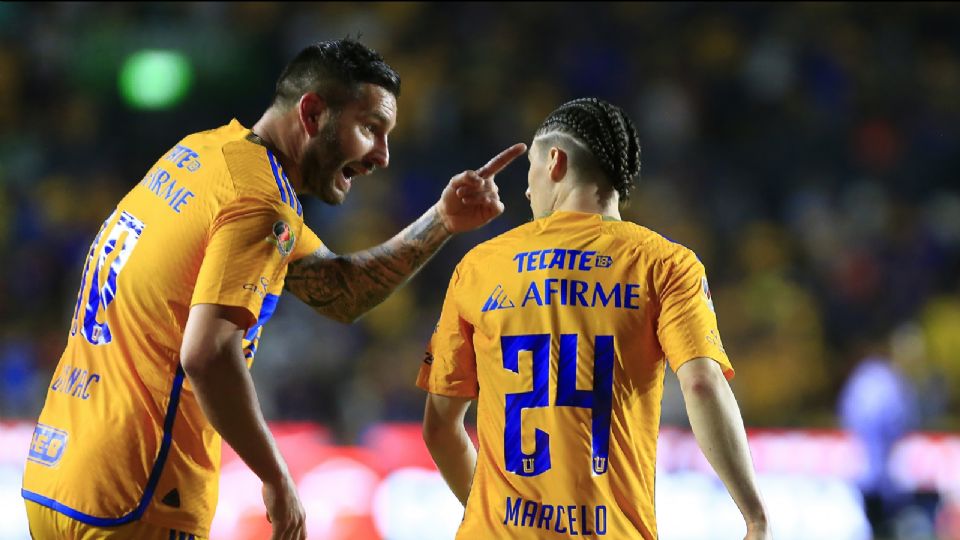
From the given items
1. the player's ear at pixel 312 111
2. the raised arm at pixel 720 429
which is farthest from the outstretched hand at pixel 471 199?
the raised arm at pixel 720 429

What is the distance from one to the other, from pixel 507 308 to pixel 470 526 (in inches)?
25.3

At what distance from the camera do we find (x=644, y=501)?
135 inches

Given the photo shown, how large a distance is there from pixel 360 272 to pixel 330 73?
2.67 feet

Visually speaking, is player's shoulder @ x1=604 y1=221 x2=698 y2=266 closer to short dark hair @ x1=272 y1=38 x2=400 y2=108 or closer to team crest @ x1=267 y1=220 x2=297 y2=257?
team crest @ x1=267 y1=220 x2=297 y2=257

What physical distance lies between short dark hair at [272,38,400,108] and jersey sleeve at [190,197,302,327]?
2.13 feet

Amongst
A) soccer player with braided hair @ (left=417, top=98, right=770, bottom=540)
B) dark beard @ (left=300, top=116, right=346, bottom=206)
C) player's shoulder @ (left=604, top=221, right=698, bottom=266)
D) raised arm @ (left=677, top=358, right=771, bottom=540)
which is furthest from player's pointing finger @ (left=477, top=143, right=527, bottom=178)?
raised arm @ (left=677, top=358, right=771, bottom=540)

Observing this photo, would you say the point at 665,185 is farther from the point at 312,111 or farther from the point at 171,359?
the point at 171,359

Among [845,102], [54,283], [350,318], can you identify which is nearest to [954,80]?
[845,102]

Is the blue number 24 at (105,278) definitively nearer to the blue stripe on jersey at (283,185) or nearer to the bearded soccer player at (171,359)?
the bearded soccer player at (171,359)

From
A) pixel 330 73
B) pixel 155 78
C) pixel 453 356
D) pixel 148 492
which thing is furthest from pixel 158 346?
pixel 155 78

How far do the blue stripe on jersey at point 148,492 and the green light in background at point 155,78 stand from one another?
1107 cm

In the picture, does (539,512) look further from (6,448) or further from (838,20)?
(838,20)

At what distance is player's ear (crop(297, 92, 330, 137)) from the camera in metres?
4.04

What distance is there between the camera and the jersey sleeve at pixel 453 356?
372 centimetres
